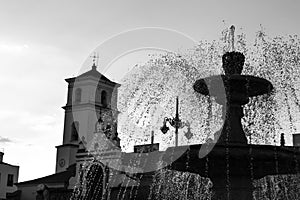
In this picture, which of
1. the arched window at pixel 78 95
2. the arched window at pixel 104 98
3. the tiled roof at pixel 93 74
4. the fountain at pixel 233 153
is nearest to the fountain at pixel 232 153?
the fountain at pixel 233 153

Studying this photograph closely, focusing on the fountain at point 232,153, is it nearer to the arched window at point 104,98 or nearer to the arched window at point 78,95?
the arched window at point 104,98

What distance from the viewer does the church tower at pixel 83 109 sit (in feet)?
162

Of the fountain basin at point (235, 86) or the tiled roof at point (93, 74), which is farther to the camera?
the tiled roof at point (93, 74)

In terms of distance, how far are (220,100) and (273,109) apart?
399cm

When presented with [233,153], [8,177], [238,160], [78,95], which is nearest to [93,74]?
[78,95]

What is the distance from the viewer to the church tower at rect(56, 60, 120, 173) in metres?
49.3

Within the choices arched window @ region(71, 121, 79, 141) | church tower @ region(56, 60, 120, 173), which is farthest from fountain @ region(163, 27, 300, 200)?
→ arched window @ region(71, 121, 79, 141)

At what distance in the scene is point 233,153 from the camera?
9070 millimetres

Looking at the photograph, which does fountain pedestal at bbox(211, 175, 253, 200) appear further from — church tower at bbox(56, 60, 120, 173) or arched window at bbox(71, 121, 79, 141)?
arched window at bbox(71, 121, 79, 141)

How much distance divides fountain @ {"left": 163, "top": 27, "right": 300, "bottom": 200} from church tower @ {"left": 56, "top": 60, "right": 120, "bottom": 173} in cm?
3706

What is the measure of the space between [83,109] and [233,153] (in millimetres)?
42714

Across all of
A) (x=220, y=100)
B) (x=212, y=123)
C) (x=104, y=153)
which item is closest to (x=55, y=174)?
(x=104, y=153)

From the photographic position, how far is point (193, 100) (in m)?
16.4

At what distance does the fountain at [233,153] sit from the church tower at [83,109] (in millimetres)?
37058
